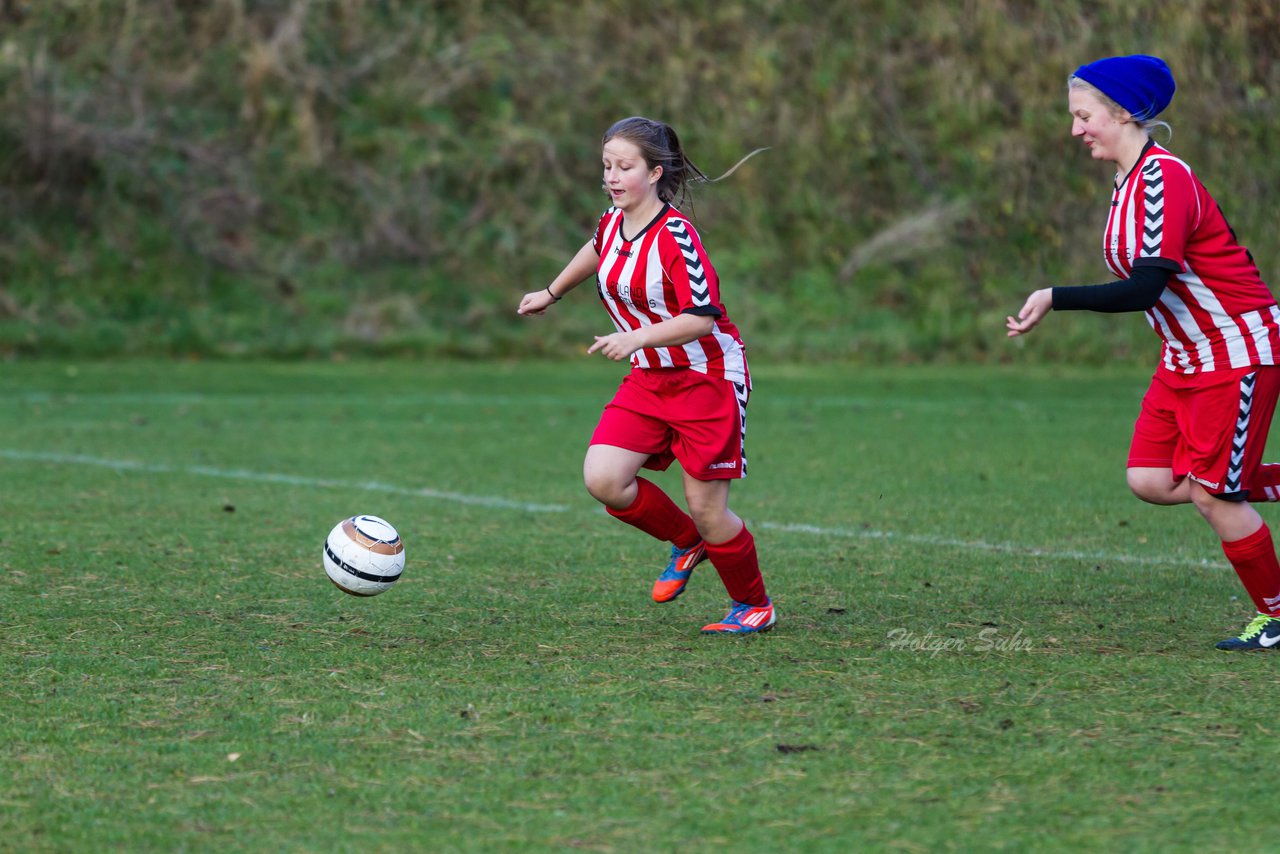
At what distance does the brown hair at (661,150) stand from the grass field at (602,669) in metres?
1.39

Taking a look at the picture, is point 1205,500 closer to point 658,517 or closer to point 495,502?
point 658,517

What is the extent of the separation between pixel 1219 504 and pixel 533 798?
2466mm

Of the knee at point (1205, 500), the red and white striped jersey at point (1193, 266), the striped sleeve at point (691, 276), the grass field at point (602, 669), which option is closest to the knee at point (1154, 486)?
the knee at point (1205, 500)

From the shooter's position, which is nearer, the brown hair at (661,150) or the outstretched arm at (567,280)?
the brown hair at (661,150)

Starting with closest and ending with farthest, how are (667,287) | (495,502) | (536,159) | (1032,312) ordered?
(1032,312)
(667,287)
(495,502)
(536,159)

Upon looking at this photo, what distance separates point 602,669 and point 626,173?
1.51 m

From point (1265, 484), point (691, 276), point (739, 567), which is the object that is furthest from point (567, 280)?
point (1265, 484)

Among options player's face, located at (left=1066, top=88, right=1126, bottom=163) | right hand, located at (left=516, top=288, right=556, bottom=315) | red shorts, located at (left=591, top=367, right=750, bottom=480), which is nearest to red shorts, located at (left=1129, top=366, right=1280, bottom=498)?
player's face, located at (left=1066, top=88, right=1126, bottom=163)

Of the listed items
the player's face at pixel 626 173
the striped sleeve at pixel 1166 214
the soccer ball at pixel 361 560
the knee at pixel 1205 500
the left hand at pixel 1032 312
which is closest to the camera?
the left hand at pixel 1032 312

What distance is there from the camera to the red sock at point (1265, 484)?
4.75 m

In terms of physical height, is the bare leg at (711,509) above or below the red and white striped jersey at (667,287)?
below

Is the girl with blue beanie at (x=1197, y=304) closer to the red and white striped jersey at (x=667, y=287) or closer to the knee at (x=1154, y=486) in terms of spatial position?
the knee at (x=1154, y=486)

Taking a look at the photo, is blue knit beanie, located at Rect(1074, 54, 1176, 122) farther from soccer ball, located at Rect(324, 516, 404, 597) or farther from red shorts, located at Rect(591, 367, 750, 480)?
soccer ball, located at Rect(324, 516, 404, 597)

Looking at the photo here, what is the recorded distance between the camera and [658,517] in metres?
5.18
